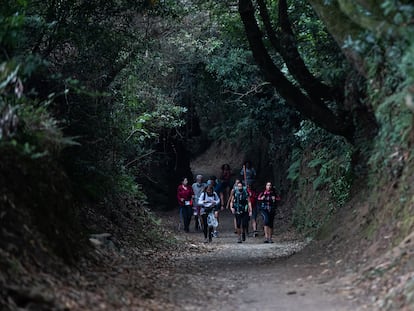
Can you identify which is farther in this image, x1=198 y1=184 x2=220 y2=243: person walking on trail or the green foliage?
x1=198 y1=184 x2=220 y2=243: person walking on trail

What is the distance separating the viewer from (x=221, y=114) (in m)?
33.7

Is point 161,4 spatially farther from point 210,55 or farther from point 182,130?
point 182,130

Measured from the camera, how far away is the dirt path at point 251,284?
880cm

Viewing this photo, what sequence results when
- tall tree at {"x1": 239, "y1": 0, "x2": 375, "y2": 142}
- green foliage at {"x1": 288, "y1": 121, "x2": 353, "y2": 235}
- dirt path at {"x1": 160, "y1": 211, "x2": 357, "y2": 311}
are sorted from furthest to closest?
green foliage at {"x1": 288, "y1": 121, "x2": 353, "y2": 235} < tall tree at {"x1": 239, "y1": 0, "x2": 375, "y2": 142} < dirt path at {"x1": 160, "y1": 211, "x2": 357, "y2": 311}

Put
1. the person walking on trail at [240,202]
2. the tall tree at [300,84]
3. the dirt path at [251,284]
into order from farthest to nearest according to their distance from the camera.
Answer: the person walking on trail at [240,202] < the tall tree at [300,84] < the dirt path at [251,284]

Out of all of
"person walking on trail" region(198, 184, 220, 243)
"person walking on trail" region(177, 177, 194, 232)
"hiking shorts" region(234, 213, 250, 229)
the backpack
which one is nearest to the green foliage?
"hiking shorts" region(234, 213, 250, 229)

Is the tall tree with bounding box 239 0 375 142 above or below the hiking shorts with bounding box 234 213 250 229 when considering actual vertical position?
above

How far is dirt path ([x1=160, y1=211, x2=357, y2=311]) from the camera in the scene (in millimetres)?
8797

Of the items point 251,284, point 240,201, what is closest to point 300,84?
point 240,201

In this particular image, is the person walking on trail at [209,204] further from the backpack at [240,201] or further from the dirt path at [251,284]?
the dirt path at [251,284]

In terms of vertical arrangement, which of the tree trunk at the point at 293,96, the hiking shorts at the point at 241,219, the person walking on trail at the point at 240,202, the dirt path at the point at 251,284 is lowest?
the dirt path at the point at 251,284

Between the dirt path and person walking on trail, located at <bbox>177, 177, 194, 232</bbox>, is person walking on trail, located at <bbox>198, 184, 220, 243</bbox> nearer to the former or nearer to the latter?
person walking on trail, located at <bbox>177, 177, 194, 232</bbox>

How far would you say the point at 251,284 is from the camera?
10.6m

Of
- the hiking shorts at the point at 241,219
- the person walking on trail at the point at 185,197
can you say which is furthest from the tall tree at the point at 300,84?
the person walking on trail at the point at 185,197
